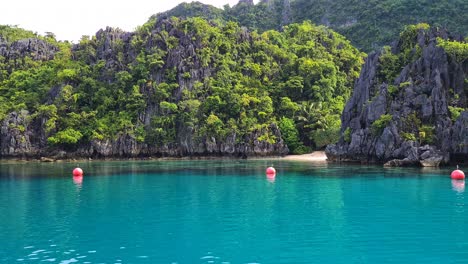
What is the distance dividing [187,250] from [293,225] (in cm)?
618

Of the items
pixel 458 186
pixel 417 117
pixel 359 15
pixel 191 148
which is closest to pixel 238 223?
pixel 458 186

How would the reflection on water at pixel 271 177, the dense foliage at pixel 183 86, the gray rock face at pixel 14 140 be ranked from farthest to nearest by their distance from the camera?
the dense foliage at pixel 183 86 → the gray rock face at pixel 14 140 → the reflection on water at pixel 271 177

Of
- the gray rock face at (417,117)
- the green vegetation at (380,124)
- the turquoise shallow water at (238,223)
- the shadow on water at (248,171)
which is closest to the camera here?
the turquoise shallow water at (238,223)

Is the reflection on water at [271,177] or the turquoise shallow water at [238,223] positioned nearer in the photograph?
the turquoise shallow water at [238,223]

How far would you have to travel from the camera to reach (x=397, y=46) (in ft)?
229

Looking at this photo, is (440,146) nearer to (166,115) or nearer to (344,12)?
(166,115)

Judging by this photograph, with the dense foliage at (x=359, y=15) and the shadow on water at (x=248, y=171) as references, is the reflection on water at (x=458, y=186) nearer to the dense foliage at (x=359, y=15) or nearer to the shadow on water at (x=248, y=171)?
the shadow on water at (x=248, y=171)

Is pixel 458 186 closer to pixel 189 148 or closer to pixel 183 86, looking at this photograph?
pixel 189 148

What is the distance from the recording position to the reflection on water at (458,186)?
3195cm

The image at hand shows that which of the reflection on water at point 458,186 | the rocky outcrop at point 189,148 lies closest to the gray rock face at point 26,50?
the rocky outcrop at point 189,148

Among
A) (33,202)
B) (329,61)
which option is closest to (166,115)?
(329,61)

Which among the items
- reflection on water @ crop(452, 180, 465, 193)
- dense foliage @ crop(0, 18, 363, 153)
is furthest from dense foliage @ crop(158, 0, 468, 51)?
reflection on water @ crop(452, 180, 465, 193)

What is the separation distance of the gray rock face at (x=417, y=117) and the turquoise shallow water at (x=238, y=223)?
17.1 metres

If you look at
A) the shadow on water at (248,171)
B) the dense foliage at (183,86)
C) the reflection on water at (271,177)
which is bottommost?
the reflection on water at (271,177)
